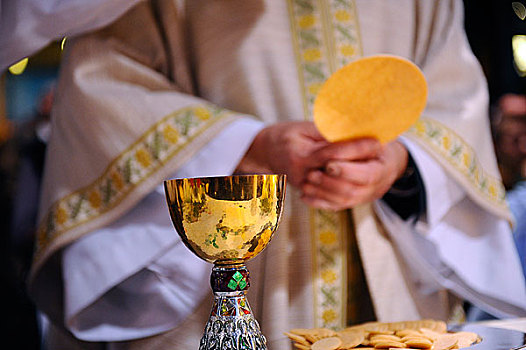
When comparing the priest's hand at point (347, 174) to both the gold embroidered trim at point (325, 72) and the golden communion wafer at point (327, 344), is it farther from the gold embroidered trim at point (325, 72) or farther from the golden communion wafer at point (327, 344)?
the golden communion wafer at point (327, 344)

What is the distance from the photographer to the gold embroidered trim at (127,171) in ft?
3.89

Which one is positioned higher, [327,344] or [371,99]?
[371,99]

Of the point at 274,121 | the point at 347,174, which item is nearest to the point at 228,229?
the point at 347,174

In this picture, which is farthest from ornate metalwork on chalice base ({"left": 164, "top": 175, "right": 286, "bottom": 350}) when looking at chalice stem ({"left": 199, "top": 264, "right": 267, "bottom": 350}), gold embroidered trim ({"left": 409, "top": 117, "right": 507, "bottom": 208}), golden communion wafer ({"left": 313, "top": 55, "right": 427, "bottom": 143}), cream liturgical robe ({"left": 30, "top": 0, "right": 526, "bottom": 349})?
gold embroidered trim ({"left": 409, "top": 117, "right": 507, "bottom": 208})

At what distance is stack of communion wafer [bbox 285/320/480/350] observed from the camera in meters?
0.78

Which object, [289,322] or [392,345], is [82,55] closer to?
[289,322]

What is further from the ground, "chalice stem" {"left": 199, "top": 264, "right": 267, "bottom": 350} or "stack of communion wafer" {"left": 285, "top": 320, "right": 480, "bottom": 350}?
"chalice stem" {"left": 199, "top": 264, "right": 267, "bottom": 350}

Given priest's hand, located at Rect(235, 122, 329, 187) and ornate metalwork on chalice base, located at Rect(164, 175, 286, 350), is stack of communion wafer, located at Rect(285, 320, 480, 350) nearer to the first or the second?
ornate metalwork on chalice base, located at Rect(164, 175, 286, 350)

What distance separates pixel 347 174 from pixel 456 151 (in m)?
0.32

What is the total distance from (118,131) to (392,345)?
65cm

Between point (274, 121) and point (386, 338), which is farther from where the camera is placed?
point (274, 121)

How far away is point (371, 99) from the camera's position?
3.40ft

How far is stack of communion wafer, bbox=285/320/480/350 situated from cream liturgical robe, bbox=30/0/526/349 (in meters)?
0.36

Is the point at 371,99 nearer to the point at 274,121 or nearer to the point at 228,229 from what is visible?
the point at 274,121
